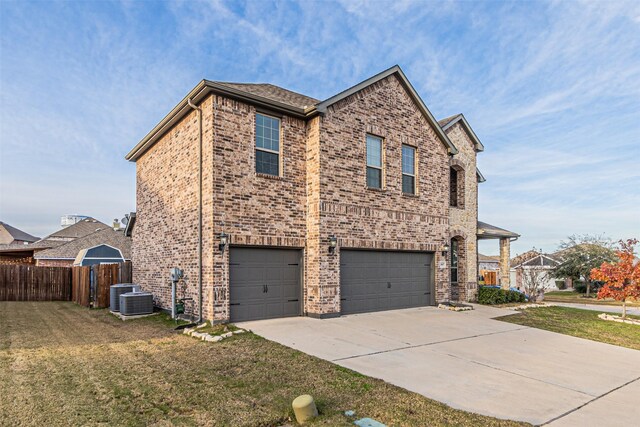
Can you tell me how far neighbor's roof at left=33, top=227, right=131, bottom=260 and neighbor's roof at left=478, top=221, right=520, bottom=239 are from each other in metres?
28.4

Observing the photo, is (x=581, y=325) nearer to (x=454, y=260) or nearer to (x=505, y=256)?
(x=454, y=260)

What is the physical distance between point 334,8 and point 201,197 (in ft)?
24.1

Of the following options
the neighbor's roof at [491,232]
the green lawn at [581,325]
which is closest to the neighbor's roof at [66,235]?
the neighbor's roof at [491,232]

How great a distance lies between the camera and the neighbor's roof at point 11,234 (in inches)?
1848

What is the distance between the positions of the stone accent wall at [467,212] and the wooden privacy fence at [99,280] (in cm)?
1362

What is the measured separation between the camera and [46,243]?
113ft

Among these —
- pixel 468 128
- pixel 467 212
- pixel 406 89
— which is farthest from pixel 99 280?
pixel 468 128

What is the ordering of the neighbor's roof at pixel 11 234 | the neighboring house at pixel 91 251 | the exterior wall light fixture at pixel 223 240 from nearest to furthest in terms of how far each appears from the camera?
the exterior wall light fixture at pixel 223 240
the neighboring house at pixel 91 251
the neighbor's roof at pixel 11 234

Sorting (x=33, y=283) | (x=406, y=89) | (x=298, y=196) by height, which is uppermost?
(x=406, y=89)

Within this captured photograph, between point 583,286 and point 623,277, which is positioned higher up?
point 623,277

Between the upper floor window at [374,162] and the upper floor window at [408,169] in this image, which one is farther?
the upper floor window at [408,169]

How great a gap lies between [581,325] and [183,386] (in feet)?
40.0

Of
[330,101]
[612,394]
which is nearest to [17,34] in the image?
[330,101]

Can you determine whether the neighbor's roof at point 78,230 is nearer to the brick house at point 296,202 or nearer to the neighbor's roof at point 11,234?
the neighbor's roof at point 11,234
